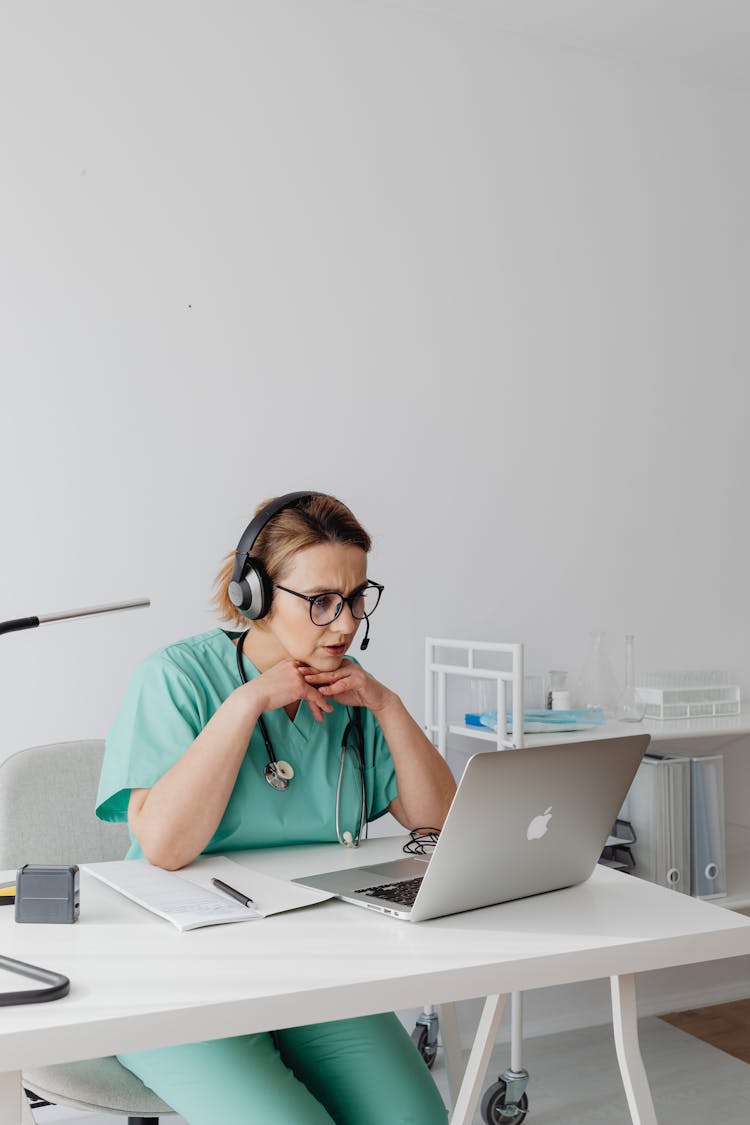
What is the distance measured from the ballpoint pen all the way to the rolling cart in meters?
0.93

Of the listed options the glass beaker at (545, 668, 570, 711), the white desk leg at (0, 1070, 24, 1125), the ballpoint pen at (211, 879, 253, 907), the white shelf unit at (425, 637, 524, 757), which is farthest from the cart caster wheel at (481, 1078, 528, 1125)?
the white desk leg at (0, 1070, 24, 1125)

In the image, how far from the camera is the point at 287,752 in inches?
Result: 65.5

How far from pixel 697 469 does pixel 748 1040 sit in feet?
4.78

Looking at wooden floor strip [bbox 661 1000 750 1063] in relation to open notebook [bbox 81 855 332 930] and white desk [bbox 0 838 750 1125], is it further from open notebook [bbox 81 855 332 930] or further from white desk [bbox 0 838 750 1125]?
open notebook [bbox 81 855 332 930]

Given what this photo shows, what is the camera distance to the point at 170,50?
2469 mm

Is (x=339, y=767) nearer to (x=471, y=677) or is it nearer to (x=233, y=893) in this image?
(x=233, y=893)

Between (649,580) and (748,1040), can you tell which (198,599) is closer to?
(649,580)

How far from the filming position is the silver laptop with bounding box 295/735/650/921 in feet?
3.98

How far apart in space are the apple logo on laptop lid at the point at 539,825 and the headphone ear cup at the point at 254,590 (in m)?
0.55

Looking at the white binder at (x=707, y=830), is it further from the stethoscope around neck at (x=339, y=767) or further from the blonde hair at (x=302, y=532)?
the blonde hair at (x=302, y=532)

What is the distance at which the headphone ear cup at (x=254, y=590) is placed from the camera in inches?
64.9

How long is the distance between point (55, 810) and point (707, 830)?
1.56 meters

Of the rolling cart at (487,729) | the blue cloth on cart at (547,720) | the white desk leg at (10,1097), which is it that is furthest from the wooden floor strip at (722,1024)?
the white desk leg at (10,1097)

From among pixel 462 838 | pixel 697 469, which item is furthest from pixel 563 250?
pixel 462 838
